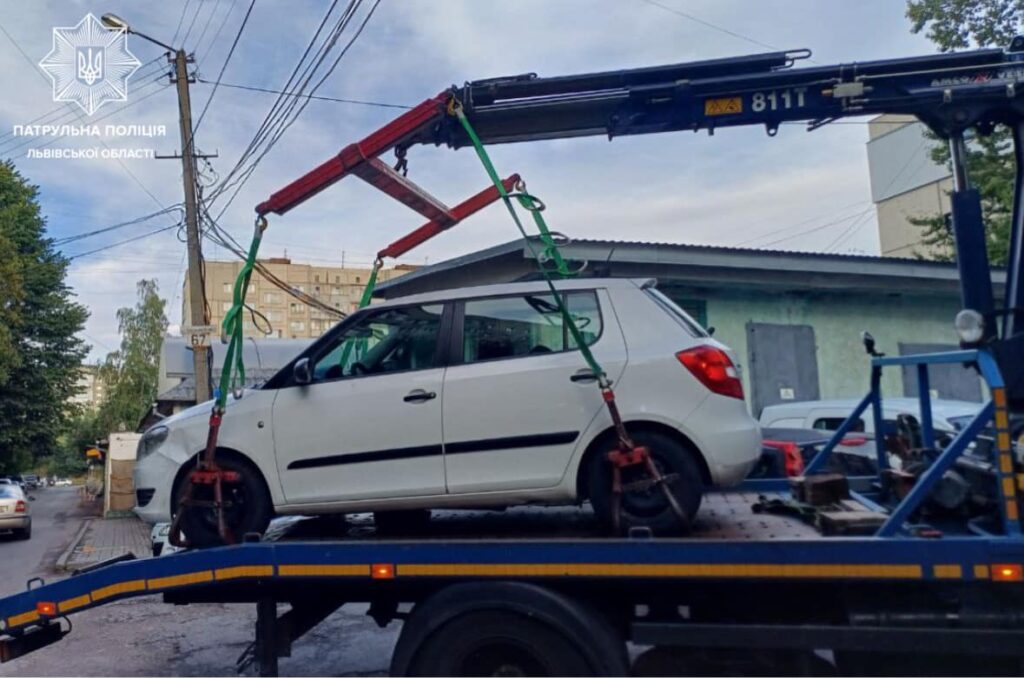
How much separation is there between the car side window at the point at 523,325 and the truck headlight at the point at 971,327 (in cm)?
181

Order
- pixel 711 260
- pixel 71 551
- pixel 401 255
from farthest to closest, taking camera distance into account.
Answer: pixel 71 551, pixel 711 260, pixel 401 255

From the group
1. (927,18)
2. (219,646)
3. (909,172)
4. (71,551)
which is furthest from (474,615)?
(909,172)

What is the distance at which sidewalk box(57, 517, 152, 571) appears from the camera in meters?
13.5

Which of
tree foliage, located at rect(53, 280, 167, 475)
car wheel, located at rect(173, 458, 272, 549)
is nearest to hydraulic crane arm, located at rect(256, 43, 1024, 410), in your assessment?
car wheel, located at rect(173, 458, 272, 549)

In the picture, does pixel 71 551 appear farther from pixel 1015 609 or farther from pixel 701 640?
pixel 1015 609

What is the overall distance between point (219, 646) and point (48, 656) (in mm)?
1516

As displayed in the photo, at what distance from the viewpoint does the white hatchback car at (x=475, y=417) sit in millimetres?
4281

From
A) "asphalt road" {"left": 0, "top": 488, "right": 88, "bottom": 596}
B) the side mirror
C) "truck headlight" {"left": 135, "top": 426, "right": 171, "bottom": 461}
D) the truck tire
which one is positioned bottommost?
"asphalt road" {"left": 0, "top": 488, "right": 88, "bottom": 596}

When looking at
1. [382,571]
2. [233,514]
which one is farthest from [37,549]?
[382,571]

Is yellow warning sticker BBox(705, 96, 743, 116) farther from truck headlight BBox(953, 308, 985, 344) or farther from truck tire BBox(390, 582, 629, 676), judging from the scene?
truck tire BBox(390, 582, 629, 676)

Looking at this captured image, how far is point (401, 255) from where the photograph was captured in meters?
6.26

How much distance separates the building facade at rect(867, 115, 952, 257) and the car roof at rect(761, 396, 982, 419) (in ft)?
82.2

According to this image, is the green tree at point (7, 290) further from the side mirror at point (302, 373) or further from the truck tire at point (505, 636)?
the truck tire at point (505, 636)

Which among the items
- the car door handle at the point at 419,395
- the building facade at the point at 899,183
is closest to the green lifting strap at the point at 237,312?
the car door handle at the point at 419,395
